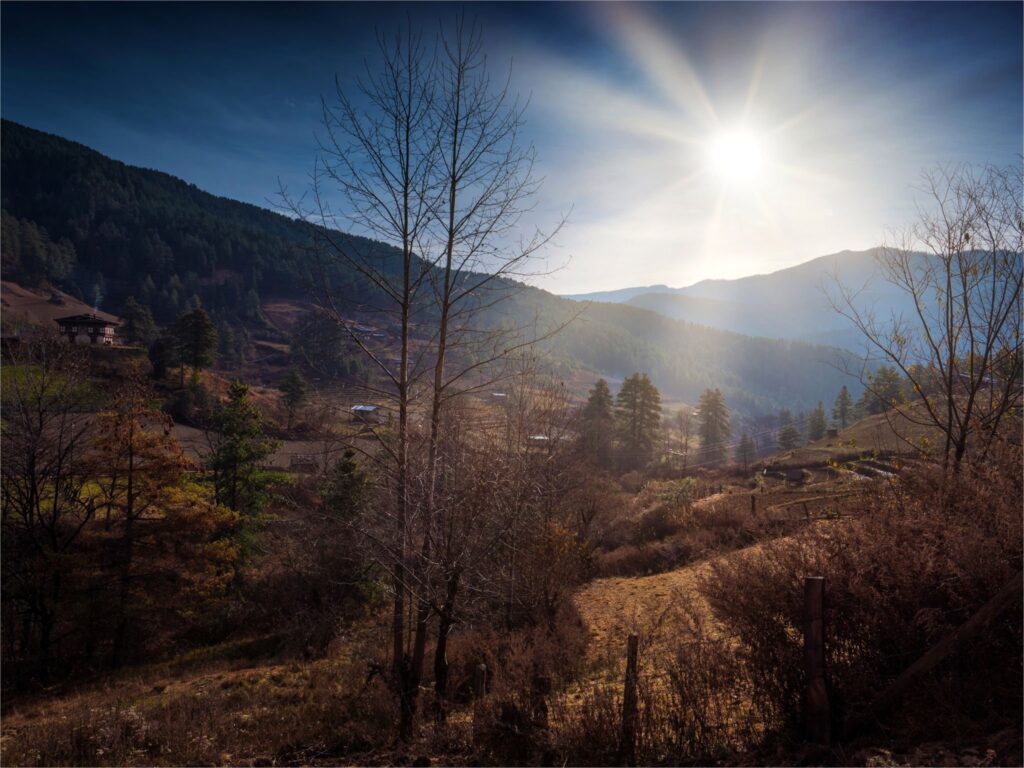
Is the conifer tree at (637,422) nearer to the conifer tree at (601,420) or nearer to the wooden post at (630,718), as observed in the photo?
the conifer tree at (601,420)

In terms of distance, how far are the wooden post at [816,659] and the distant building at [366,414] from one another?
14.7 ft

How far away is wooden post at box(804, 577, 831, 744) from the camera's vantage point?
4.14 metres

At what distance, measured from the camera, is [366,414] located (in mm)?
5594

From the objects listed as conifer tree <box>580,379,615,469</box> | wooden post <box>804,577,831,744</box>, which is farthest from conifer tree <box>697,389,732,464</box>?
wooden post <box>804,577,831,744</box>

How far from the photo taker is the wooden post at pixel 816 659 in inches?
163

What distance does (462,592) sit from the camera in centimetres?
627

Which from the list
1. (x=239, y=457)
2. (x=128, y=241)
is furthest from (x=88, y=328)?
(x=128, y=241)

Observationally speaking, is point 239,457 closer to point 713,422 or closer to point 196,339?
point 196,339

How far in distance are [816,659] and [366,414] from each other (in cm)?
487

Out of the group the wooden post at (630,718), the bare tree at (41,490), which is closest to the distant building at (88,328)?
the bare tree at (41,490)

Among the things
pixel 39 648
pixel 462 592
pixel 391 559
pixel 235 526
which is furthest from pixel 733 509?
pixel 39 648

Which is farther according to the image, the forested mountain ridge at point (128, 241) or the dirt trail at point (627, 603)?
the forested mountain ridge at point (128, 241)

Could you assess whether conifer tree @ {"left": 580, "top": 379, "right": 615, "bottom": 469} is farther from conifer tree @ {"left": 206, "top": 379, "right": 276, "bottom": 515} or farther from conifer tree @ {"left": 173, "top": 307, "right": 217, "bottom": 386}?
conifer tree @ {"left": 173, "top": 307, "right": 217, "bottom": 386}

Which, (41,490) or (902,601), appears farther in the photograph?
(41,490)
